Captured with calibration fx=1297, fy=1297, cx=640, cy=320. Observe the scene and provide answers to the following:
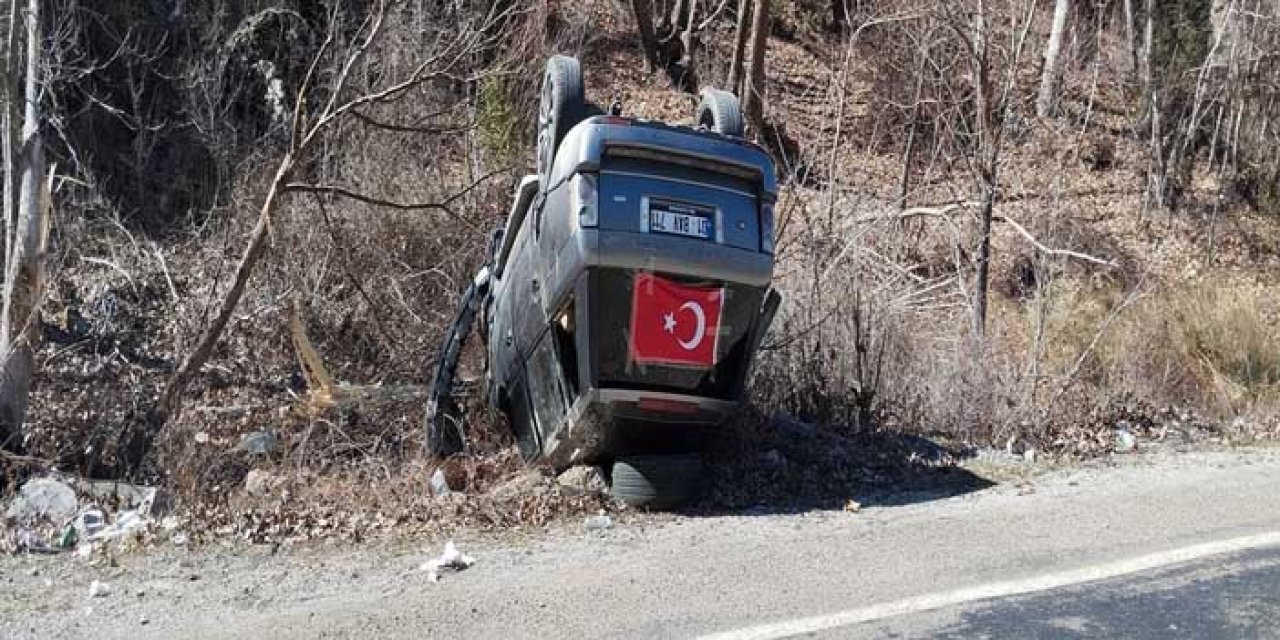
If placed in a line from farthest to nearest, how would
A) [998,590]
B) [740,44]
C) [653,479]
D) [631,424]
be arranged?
[740,44] → [653,479] → [631,424] → [998,590]

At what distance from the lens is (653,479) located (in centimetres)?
652

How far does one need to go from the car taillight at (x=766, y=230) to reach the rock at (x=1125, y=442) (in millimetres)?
3361

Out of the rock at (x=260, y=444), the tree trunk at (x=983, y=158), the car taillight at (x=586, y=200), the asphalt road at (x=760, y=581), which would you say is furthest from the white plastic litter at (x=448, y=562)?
the tree trunk at (x=983, y=158)

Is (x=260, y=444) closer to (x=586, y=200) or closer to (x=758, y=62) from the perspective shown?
(x=586, y=200)

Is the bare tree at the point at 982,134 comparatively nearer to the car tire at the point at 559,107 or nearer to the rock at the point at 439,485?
the car tire at the point at 559,107

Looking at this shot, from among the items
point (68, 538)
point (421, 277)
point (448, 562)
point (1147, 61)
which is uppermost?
point (1147, 61)

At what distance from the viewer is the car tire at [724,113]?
22.5 ft

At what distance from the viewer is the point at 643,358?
5.91 metres

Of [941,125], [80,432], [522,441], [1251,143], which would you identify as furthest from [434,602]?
[1251,143]

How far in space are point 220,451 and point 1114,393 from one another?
635 cm

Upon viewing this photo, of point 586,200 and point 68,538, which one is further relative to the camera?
point 68,538

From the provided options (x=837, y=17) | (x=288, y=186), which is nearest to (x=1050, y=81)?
(x=837, y=17)

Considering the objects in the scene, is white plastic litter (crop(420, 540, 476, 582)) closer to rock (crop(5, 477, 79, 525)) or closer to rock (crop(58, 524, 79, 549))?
rock (crop(58, 524, 79, 549))

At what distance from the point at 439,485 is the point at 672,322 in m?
1.97
